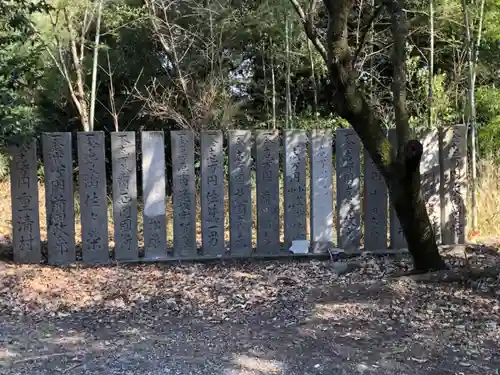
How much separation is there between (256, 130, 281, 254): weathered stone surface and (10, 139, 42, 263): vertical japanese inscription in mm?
2286

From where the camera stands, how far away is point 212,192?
5902mm

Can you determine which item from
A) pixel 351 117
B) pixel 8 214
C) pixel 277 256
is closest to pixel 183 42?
pixel 8 214

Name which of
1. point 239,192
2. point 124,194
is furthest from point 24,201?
point 239,192

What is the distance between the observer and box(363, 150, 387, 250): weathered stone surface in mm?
6016

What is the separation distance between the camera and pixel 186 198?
19.2 ft

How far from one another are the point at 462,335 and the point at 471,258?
223 cm

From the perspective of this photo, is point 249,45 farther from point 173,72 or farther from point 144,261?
point 144,261

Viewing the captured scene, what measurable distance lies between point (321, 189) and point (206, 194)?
1.24 metres

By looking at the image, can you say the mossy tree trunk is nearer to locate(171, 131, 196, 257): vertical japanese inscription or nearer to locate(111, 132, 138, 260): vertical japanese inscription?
locate(171, 131, 196, 257): vertical japanese inscription

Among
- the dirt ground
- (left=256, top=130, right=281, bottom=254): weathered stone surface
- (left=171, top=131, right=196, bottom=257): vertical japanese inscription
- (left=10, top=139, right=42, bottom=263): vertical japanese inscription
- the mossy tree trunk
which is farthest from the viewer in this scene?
(left=256, top=130, right=281, bottom=254): weathered stone surface

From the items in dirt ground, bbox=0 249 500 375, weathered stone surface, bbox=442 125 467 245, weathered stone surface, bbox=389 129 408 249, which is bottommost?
dirt ground, bbox=0 249 500 375

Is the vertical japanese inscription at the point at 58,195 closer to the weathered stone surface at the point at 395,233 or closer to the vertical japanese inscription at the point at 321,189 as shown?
the vertical japanese inscription at the point at 321,189

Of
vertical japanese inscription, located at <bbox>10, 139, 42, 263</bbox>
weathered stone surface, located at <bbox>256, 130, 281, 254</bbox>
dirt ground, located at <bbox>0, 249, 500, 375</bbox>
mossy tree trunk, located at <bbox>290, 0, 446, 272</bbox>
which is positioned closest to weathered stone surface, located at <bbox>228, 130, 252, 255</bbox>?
weathered stone surface, located at <bbox>256, 130, 281, 254</bbox>

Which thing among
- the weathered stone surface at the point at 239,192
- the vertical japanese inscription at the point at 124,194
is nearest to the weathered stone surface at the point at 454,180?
the weathered stone surface at the point at 239,192
